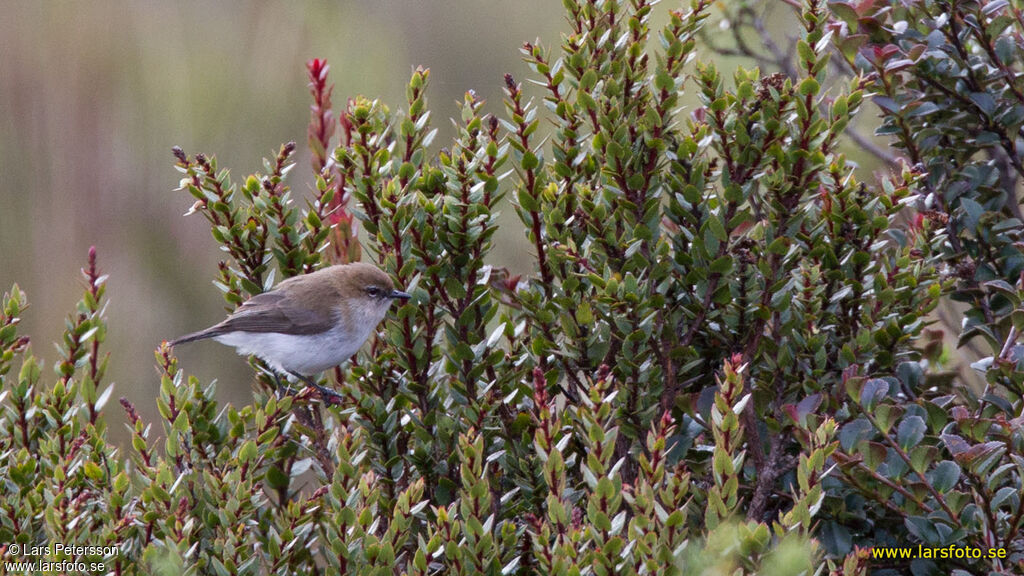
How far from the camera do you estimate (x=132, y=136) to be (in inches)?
103

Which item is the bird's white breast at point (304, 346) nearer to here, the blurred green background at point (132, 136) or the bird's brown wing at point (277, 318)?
the bird's brown wing at point (277, 318)

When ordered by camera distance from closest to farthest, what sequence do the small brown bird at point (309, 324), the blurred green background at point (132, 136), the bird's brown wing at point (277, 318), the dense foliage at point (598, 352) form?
the dense foliage at point (598, 352) → the bird's brown wing at point (277, 318) → the small brown bird at point (309, 324) → the blurred green background at point (132, 136)

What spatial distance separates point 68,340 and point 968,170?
185 centimetres

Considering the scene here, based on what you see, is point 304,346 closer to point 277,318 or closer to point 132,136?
point 277,318

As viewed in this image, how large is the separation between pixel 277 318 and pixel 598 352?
4.14ft

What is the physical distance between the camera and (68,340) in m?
1.81

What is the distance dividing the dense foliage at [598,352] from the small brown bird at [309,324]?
1.65ft

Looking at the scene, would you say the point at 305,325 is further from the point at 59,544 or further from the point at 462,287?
the point at 59,544

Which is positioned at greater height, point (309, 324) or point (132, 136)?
point (132, 136)

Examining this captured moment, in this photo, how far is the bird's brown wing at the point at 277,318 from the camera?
2.20 metres

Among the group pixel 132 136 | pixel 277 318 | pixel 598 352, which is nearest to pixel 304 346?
pixel 277 318

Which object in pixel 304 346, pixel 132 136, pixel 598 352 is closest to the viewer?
pixel 598 352

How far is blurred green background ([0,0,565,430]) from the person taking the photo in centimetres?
258

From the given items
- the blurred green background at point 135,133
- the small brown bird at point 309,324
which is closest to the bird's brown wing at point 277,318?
the small brown bird at point 309,324
